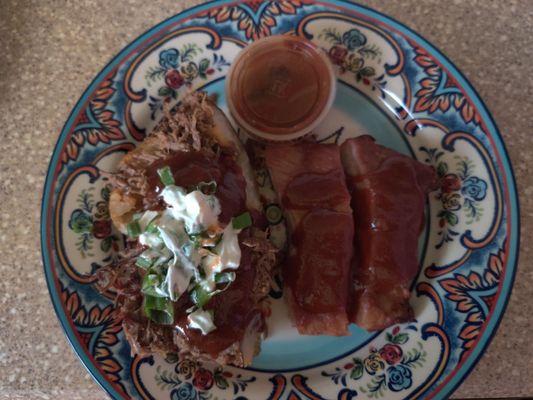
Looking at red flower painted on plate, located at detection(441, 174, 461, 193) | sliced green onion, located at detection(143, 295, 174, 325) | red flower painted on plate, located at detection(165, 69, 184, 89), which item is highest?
red flower painted on plate, located at detection(165, 69, 184, 89)

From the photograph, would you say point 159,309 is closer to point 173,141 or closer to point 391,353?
point 173,141

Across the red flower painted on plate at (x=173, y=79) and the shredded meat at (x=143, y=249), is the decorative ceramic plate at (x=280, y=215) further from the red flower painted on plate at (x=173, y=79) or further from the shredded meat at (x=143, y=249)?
the shredded meat at (x=143, y=249)

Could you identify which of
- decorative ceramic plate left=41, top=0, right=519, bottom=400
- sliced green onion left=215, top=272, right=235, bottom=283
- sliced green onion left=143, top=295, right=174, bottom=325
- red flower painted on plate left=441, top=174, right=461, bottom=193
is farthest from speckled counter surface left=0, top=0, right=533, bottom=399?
sliced green onion left=215, top=272, right=235, bottom=283

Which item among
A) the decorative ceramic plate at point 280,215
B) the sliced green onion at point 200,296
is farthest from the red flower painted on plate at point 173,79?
the sliced green onion at point 200,296

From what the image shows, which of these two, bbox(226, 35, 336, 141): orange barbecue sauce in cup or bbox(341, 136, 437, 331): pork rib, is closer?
bbox(341, 136, 437, 331): pork rib

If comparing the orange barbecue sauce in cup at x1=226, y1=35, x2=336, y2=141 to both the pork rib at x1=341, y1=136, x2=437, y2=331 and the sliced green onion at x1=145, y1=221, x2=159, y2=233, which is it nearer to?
the pork rib at x1=341, y1=136, x2=437, y2=331

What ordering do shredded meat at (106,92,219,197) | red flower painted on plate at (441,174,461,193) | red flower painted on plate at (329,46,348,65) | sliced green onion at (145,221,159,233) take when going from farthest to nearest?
red flower painted on plate at (329,46,348,65)
red flower painted on plate at (441,174,461,193)
shredded meat at (106,92,219,197)
sliced green onion at (145,221,159,233)

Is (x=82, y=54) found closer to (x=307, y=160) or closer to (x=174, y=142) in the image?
(x=174, y=142)

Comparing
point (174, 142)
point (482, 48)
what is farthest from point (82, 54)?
point (482, 48)

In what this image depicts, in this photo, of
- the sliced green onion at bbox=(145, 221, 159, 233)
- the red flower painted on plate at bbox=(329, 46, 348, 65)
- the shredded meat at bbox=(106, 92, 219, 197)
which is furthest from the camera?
the red flower painted on plate at bbox=(329, 46, 348, 65)

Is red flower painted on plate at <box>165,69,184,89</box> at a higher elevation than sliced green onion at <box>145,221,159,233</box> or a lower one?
higher
